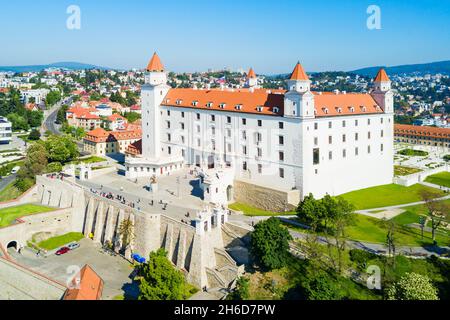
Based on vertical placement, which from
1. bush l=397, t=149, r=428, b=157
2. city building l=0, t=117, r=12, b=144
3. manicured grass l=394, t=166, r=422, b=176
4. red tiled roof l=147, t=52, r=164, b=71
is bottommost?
manicured grass l=394, t=166, r=422, b=176

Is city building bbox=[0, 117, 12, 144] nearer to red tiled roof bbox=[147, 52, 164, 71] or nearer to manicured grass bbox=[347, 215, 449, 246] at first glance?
red tiled roof bbox=[147, 52, 164, 71]

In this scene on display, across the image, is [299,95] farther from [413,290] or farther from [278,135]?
[413,290]

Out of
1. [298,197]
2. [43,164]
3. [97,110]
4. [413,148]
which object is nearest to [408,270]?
[298,197]

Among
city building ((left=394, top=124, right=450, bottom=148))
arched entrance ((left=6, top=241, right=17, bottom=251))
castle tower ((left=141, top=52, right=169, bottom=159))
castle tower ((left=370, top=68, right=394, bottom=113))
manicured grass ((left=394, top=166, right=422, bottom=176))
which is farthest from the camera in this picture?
city building ((left=394, top=124, right=450, bottom=148))

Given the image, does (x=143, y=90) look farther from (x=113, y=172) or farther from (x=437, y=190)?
(x=437, y=190)

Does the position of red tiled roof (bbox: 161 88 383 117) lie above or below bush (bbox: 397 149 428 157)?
above

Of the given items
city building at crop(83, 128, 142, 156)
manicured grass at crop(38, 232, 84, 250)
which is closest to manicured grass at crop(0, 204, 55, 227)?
manicured grass at crop(38, 232, 84, 250)

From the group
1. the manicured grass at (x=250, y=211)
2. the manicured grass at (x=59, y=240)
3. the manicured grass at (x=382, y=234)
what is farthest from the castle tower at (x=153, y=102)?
the manicured grass at (x=382, y=234)
